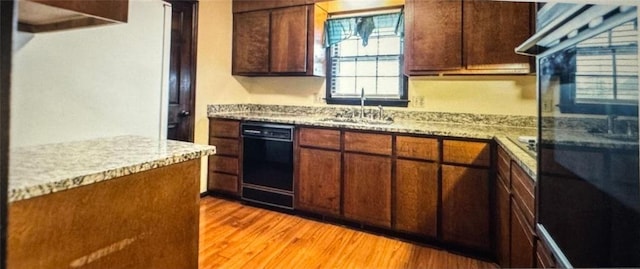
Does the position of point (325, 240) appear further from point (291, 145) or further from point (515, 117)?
point (515, 117)

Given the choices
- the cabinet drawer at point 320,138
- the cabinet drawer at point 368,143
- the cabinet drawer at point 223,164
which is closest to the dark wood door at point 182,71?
the cabinet drawer at point 223,164

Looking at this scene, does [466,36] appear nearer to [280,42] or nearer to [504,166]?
[504,166]

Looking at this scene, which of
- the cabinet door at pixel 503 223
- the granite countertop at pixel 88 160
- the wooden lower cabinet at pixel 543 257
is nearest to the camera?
the granite countertop at pixel 88 160

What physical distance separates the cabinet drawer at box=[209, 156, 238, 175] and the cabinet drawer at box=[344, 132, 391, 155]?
4.19 ft

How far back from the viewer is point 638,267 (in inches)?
21.2

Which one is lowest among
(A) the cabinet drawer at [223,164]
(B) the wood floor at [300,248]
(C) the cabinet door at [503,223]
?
(B) the wood floor at [300,248]

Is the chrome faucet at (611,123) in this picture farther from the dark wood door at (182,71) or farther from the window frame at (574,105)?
the dark wood door at (182,71)

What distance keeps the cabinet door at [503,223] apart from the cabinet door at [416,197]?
1.40 ft

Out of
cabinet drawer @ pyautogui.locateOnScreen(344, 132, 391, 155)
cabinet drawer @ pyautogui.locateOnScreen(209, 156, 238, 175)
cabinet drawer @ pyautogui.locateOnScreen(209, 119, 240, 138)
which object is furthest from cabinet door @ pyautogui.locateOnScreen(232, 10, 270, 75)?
cabinet drawer @ pyautogui.locateOnScreen(344, 132, 391, 155)

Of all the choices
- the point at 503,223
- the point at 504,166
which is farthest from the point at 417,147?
the point at 503,223

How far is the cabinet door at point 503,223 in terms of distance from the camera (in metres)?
1.80

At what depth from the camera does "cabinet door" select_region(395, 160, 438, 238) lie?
249cm

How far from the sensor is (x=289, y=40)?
11.2 ft

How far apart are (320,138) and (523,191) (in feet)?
5.68
